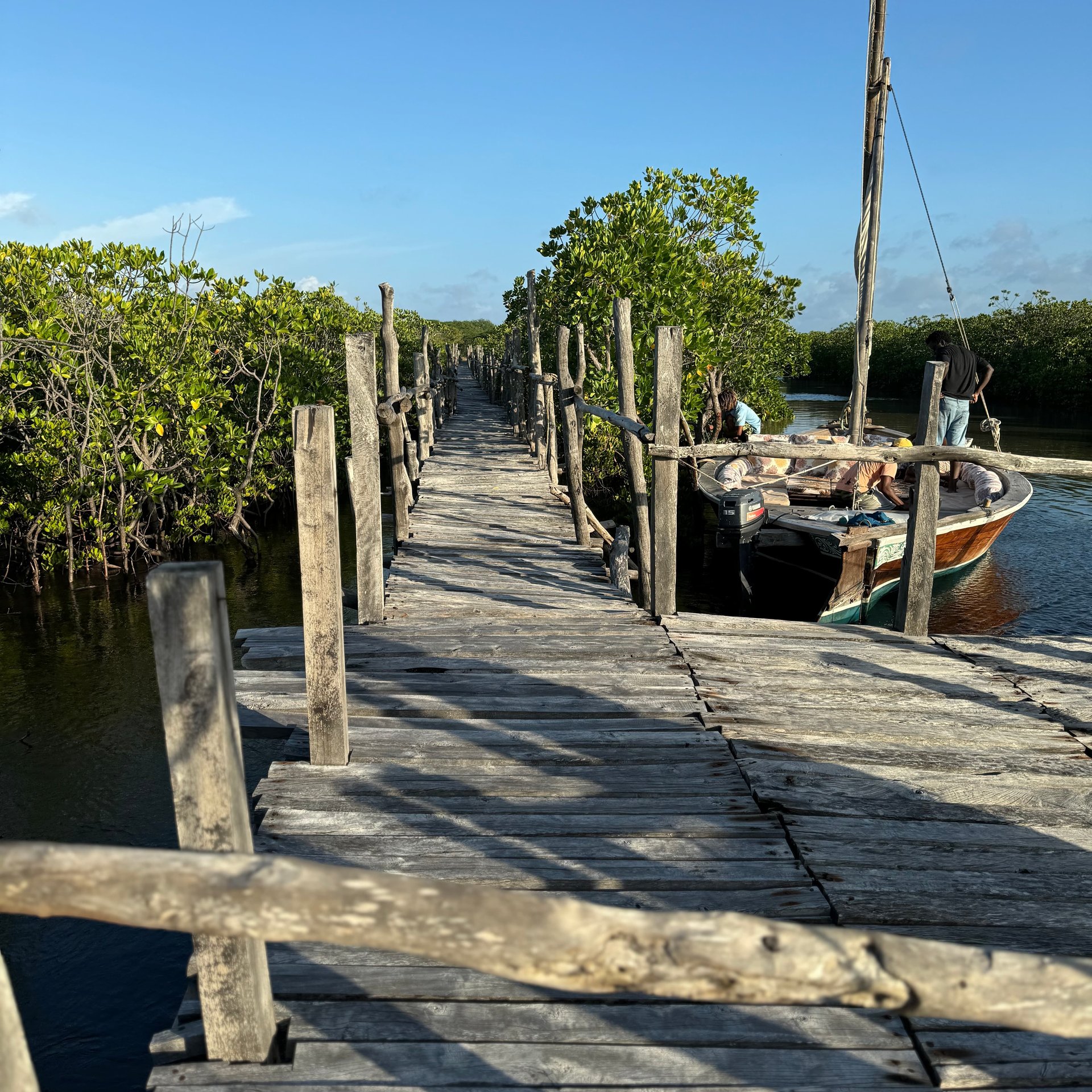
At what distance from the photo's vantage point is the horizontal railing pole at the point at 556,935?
124cm

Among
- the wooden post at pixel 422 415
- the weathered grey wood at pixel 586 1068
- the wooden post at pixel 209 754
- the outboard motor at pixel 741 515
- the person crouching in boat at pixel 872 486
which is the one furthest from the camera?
the wooden post at pixel 422 415

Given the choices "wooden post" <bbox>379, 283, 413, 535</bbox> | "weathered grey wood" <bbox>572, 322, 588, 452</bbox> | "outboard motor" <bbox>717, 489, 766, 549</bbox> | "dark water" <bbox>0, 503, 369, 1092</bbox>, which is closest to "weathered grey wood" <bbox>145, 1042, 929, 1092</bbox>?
"dark water" <bbox>0, 503, 369, 1092</bbox>

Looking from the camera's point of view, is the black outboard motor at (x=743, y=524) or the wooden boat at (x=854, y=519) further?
the black outboard motor at (x=743, y=524)

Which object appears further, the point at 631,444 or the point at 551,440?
the point at 551,440

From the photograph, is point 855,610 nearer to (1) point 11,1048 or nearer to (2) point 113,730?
(2) point 113,730

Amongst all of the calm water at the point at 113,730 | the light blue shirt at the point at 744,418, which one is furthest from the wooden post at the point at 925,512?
the light blue shirt at the point at 744,418

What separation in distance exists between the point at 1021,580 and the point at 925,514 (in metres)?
9.07

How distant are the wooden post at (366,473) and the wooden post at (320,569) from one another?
5.97 ft

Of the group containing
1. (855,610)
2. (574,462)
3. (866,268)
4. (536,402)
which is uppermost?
(866,268)

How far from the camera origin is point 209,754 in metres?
1.81

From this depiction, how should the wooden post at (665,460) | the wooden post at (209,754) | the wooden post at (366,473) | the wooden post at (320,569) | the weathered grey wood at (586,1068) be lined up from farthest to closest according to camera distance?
the wooden post at (665,460), the wooden post at (366,473), the wooden post at (320,569), the weathered grey wood at (586,1068), the wooden post at (209,754)

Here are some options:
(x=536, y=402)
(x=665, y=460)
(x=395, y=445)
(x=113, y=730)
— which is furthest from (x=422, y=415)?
(x=665, y=460)

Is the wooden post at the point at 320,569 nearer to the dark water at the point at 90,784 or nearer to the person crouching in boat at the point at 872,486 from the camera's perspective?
the dark water at the point at 90,784

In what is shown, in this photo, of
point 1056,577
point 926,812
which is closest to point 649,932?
point 926,812
